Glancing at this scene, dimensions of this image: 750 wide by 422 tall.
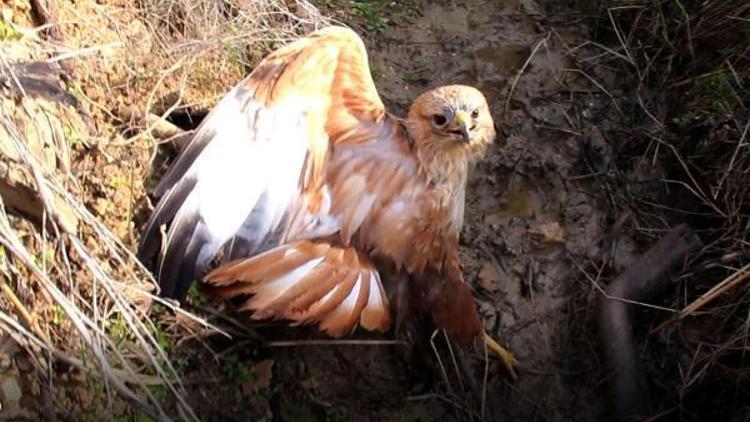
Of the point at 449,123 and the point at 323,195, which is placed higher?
the point at 449,123

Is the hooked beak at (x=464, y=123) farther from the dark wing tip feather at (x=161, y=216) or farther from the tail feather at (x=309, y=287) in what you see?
the dark wing tip feather at (x=161, y=216)

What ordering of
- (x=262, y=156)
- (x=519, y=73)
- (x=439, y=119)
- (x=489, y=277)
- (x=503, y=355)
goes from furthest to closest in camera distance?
(x=519, y=73), (x=489, y=277), (x=503, y=355), (x=439, y=119), (x=262, y=156)

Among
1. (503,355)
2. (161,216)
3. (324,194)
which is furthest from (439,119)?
(161,216)

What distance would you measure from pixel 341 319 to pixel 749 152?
1853mm

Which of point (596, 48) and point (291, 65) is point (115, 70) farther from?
point (596, 48)

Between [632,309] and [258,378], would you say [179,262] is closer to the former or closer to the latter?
[258,378]

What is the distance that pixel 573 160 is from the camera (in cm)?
407

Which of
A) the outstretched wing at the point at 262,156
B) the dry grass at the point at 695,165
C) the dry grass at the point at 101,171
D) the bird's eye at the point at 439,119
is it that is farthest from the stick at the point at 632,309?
the dry grass at the point at 101,171

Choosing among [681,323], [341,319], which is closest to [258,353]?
[341,319]

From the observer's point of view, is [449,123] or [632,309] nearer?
[449,123]

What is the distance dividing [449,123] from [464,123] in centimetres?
6

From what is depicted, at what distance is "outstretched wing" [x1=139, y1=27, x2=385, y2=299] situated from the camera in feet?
10.3

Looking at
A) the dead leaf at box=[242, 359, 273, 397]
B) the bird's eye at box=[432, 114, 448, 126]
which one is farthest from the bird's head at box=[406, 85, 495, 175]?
the dead leaf at box=[242, 359, 273, 397]

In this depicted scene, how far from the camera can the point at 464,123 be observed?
337cm
